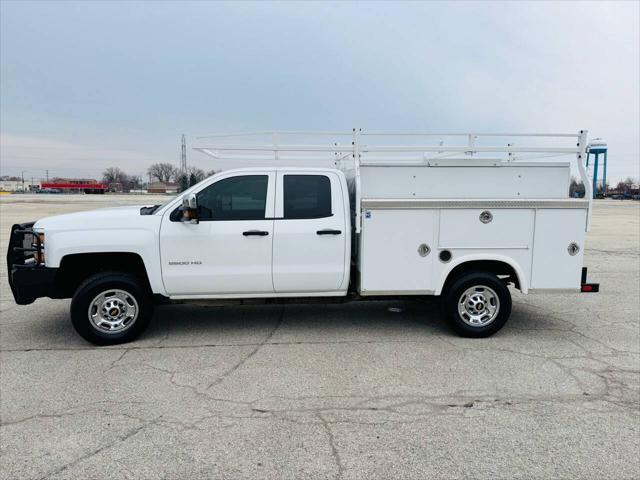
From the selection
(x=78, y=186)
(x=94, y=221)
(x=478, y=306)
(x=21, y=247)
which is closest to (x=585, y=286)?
(x=478, y=306)

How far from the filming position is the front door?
537 cm

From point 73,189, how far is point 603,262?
114 m

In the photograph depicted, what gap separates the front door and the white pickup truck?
12mm

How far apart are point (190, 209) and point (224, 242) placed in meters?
0.53

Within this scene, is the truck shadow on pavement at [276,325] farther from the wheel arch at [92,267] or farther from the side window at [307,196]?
the side window at [307,196]

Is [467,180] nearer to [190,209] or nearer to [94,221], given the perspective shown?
[190,209]

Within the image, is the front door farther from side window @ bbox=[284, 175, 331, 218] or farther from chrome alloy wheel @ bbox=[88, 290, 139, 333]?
chrome alloy wheel @ bbox=[88, 290, 139, 333]

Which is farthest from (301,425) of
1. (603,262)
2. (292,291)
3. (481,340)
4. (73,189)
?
(73,189)

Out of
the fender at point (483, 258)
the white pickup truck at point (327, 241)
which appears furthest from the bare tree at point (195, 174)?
the fender at point (483, 258)

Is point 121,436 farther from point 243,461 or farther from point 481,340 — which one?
point 481,340

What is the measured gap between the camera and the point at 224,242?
17.7ft

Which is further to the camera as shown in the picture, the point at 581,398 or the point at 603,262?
the point at 603,262

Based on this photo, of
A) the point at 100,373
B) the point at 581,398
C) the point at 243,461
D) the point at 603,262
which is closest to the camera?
the point at 243,461

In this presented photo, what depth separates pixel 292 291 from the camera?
5609 millimetres
